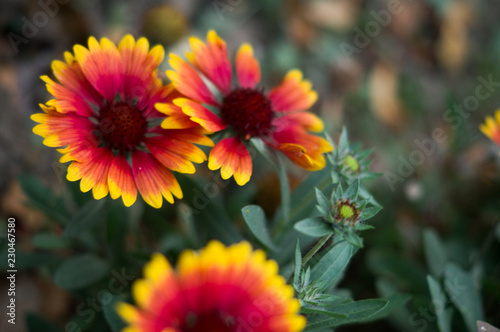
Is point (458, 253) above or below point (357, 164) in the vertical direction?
below

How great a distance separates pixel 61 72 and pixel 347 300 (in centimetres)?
106

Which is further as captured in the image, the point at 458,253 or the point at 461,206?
the point at 461,206

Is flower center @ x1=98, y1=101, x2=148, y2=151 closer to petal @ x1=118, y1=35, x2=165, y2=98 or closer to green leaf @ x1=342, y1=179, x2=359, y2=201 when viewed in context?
petal @ x1=118, y1=35, x2=165, y2=98

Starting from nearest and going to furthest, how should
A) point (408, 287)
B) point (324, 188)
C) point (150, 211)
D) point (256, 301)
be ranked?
point (256, 301) → point (324, 188) → point (150, 211) → point (408, 287)

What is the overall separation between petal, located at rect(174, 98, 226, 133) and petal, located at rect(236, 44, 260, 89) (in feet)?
1.07

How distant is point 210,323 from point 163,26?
1832mm

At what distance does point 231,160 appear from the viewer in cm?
128

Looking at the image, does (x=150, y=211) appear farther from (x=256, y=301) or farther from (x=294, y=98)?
(x=256, y=301)

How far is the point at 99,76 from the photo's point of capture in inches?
52.2

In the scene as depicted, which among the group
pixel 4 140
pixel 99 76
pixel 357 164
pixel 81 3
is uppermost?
pixel 81 3

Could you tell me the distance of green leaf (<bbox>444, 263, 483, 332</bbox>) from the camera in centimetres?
163

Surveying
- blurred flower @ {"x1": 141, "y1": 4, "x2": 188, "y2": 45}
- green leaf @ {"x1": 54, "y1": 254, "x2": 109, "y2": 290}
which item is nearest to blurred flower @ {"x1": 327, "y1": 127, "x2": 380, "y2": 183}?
green leaf @ {"x1": 54, "y1": 254, "x2": 109, "y2": 290}

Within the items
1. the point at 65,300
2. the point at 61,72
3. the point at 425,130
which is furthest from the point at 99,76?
the point at 425,130

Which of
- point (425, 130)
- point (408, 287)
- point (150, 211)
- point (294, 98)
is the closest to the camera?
point (294, 98)
